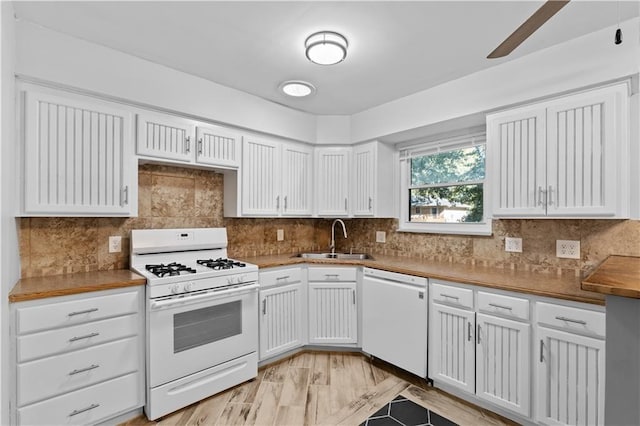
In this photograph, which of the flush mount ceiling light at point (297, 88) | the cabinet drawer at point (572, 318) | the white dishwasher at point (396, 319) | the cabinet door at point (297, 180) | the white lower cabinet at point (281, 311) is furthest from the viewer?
the cabinet door at point (297, 180)

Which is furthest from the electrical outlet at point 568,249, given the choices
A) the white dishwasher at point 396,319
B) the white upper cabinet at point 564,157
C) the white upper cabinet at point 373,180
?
the white upper cabinet at point 373,180

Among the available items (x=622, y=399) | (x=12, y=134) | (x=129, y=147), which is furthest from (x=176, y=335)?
(x=622, y=399)

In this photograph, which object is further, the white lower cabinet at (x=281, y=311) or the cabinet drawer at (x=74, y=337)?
the white lower cabinet at (x=281, y=311)

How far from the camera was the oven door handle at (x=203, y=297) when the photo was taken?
82.0 inches

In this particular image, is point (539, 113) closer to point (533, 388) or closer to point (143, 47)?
point (533, 388)

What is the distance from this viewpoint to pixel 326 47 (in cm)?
200

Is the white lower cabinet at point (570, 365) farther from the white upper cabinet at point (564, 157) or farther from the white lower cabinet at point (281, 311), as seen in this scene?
the white lower cabinet at point (281, 311)

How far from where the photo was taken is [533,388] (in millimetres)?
1921

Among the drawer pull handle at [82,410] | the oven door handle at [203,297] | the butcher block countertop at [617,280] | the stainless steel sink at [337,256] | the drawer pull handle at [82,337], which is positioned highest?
the butcher block countertop at [617,280]

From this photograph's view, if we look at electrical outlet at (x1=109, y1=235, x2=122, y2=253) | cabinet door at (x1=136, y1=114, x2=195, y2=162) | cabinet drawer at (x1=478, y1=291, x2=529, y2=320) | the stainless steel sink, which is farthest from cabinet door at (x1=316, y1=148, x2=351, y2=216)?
electrical outlet at (x1=109, y1=235, x2=122, y2=253)

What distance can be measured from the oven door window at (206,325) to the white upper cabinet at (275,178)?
91 cm

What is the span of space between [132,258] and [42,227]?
1.93ft

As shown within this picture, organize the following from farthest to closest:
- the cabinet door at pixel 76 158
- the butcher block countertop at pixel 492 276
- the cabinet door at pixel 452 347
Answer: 1. the cabinet door at pixel 452 347
2. the cabinet door at pixel 76 158
3. the butcher block countertop at pixel 492 276

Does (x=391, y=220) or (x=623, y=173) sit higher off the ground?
(x=623, y=173)
